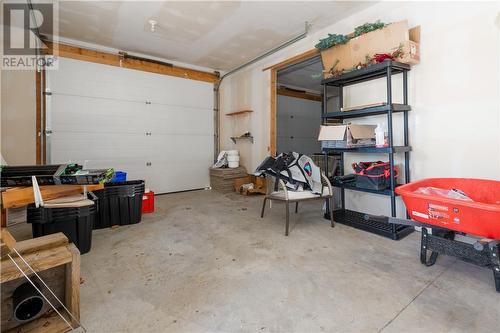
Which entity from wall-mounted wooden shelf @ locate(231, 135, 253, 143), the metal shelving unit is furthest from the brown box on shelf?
the metal shelving unit

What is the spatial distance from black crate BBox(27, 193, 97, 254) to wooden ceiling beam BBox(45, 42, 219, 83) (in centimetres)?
334

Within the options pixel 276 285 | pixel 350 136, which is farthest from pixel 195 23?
pixel 276 285

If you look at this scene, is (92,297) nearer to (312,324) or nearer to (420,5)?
(312,324)

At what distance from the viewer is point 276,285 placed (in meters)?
1.76

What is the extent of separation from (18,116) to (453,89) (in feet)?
18.6

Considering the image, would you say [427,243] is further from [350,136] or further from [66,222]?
[66,222]

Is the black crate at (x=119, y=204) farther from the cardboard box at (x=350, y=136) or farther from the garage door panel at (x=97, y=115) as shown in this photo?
the cardboard box at (x=350, y=136)

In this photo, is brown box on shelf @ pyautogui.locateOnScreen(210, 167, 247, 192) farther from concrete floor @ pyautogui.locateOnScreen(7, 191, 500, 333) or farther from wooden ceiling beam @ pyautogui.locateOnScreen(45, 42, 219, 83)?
concrete floor @ pyautogui.locateOnScreen(7, 191, 500, 333)

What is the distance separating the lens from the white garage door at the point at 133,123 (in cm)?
429

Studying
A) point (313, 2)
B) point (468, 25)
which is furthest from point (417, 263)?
point (313, 2)

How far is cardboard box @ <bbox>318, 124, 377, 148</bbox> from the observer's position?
9.29ft

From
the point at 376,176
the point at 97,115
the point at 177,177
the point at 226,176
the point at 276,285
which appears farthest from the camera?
the point at 177,177

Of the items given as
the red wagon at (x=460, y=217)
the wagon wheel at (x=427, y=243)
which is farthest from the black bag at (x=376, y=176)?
the wagon wheel at (x=427, y=243)

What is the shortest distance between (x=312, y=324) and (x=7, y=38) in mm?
5231
